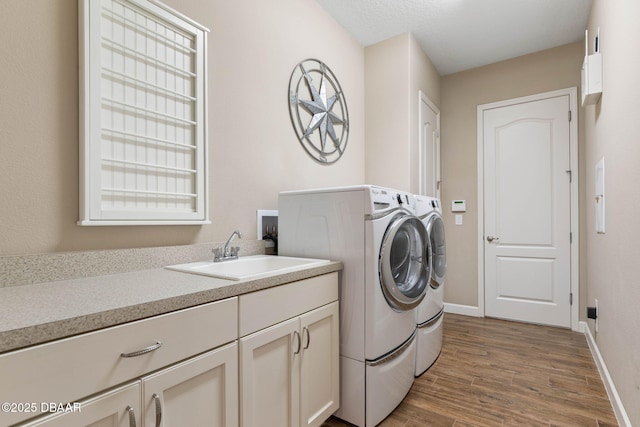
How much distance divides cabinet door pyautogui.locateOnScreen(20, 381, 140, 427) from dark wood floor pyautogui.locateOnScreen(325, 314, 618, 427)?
1.17 metres

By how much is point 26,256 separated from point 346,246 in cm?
128

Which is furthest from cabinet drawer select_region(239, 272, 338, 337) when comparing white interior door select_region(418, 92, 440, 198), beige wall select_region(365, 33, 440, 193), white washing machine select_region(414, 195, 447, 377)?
white interior door select_region(418, 92, 440, 198)

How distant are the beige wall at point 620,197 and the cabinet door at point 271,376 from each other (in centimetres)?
143

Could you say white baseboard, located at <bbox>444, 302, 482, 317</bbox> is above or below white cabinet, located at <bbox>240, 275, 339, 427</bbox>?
below

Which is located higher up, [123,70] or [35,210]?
[123,70]

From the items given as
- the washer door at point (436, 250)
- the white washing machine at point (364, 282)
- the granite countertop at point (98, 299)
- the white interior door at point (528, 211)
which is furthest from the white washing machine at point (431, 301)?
the white interior door at point (528, 211)

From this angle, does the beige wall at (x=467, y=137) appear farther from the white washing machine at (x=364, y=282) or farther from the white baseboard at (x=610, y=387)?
the white washing machine at (x=364, y=282)

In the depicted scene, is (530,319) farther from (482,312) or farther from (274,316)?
(274,316)

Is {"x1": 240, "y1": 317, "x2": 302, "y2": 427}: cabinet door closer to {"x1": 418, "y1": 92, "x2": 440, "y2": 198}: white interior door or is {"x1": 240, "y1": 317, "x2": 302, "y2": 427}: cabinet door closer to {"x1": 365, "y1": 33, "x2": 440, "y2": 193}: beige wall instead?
{"x1": 365, "y1": 33, "x2": 440, "y2": 193}: beige wall

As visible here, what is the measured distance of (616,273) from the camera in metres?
1.73

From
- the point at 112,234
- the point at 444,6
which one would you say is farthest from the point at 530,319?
the point at 112,234

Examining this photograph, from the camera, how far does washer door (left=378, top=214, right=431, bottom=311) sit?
167 cm

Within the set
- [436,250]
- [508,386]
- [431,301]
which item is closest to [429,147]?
[436,250]

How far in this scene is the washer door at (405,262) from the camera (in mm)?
1674
